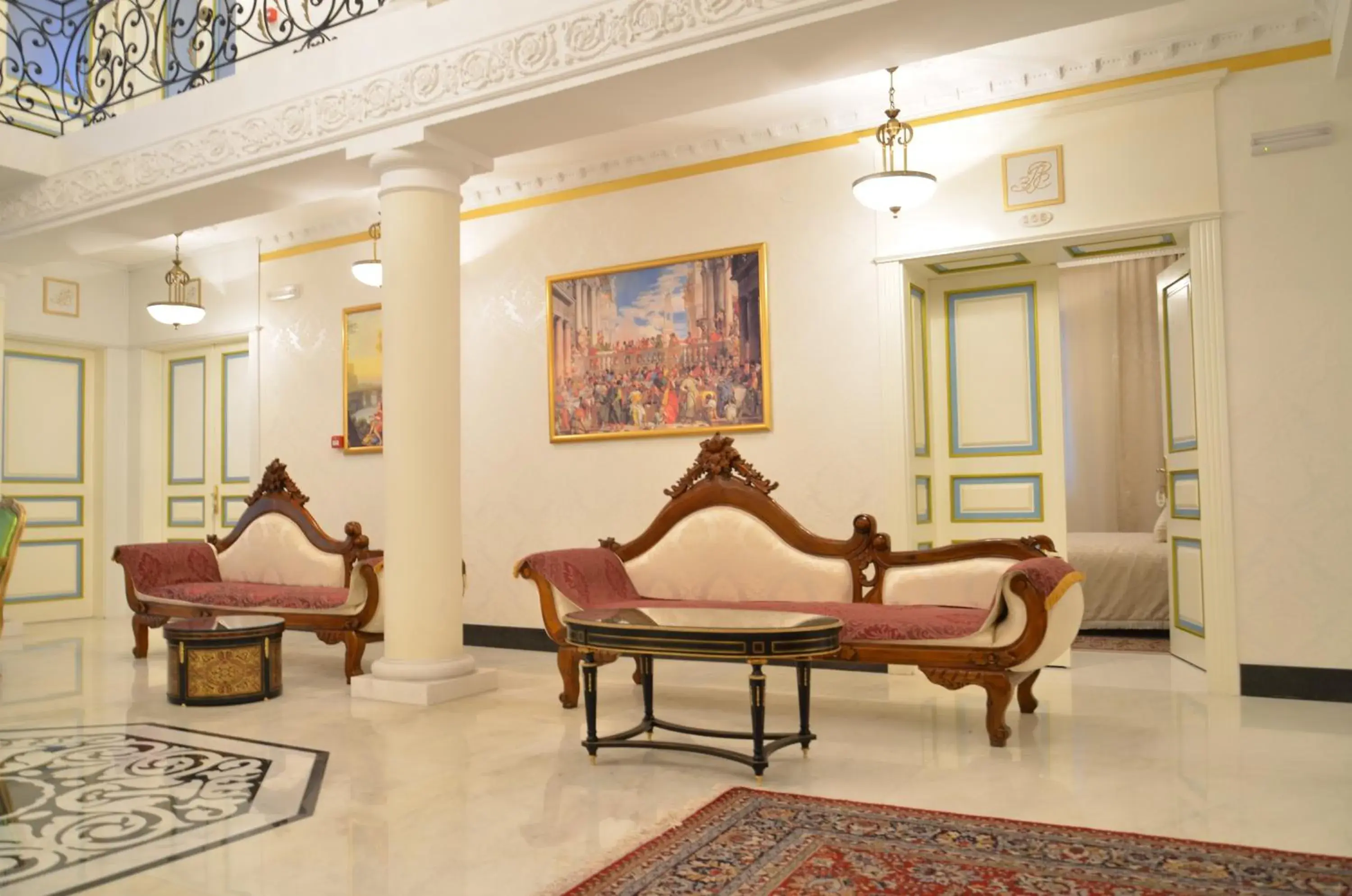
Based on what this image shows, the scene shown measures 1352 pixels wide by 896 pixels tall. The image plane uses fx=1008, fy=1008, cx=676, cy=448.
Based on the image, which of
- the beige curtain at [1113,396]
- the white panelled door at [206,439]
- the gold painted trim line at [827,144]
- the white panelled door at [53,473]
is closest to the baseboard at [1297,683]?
the gold painted trim line at [827,144]

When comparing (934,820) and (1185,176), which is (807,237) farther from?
(934,820)

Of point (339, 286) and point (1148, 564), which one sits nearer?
point (1148, 564)

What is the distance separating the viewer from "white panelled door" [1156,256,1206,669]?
5.56 m

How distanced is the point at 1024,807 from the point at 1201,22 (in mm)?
4132

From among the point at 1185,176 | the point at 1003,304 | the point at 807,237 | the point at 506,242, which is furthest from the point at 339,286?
the point at 1185,176

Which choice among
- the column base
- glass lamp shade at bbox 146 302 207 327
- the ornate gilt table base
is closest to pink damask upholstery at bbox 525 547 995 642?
the ornate gilt table base

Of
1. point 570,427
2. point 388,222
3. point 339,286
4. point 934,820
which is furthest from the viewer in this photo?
point 339,286

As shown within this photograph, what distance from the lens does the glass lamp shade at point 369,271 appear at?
7.46 m

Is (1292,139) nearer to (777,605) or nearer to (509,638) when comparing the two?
(777,605)

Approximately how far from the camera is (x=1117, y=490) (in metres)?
10.4

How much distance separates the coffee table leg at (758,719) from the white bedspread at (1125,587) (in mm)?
4392

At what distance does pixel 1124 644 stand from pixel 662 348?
3773 millimetres

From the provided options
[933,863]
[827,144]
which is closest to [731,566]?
[827,144]

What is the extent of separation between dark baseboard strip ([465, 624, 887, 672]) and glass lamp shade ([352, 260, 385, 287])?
2688 millimetres
